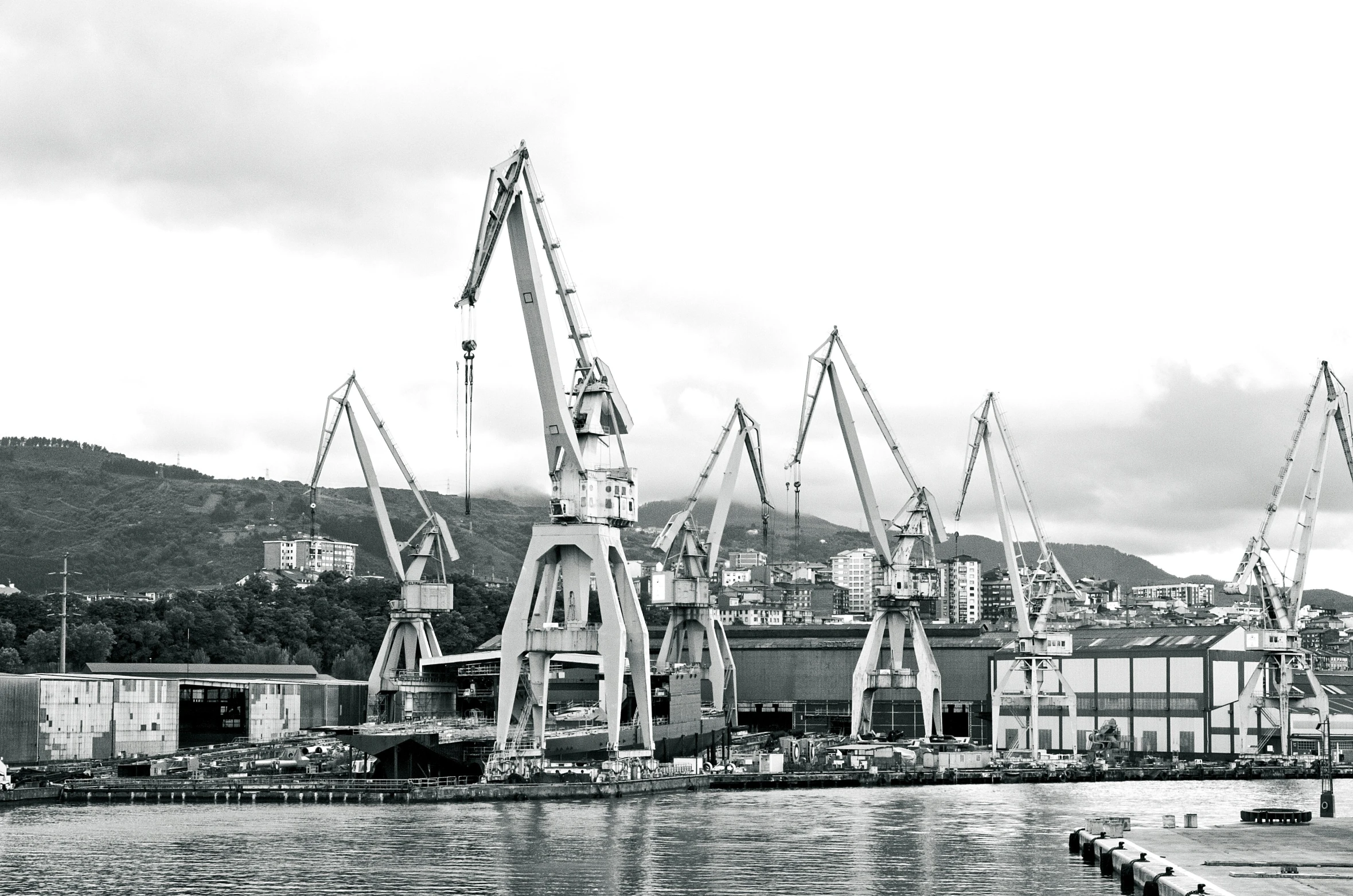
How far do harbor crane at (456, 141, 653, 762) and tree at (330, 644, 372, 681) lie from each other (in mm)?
51426

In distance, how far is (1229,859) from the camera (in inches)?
1571

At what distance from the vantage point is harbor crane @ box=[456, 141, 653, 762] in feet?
234

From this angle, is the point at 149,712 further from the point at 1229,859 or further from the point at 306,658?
the point at 1229,859

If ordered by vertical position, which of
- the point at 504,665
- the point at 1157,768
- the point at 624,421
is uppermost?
the point at 624,421

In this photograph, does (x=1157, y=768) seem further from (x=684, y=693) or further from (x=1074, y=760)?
(x=684, y=693)

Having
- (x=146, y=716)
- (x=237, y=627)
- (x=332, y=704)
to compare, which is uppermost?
(x=237, y=627)


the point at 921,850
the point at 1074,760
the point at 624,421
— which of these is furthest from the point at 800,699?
the point at 921,850

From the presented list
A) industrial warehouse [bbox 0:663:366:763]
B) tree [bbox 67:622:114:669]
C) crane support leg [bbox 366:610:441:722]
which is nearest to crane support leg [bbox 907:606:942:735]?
crane support leg [bbox 366:610:441:722]

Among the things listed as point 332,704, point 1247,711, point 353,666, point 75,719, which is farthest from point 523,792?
point 353,666

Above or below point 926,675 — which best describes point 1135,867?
below

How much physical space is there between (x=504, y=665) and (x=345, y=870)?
94.1ft

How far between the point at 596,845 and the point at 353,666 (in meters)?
78.4

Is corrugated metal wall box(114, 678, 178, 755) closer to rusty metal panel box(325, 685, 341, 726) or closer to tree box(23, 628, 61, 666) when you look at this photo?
rusty metal panel box(325, 685, 341, 726)

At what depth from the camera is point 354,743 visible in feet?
239
